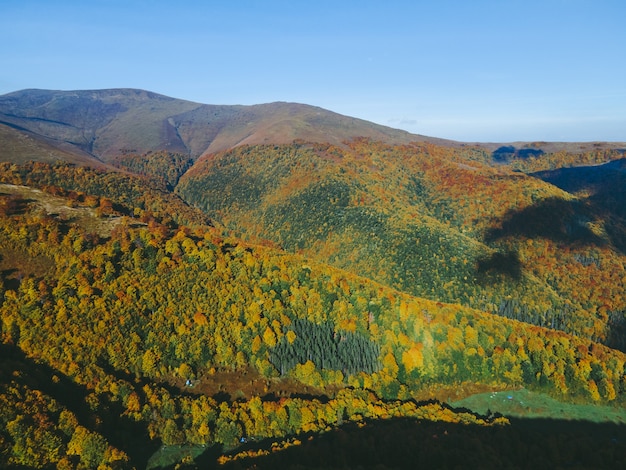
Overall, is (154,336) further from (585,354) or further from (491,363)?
(585,354)

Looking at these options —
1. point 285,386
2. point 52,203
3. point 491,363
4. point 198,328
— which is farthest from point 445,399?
point 52,203

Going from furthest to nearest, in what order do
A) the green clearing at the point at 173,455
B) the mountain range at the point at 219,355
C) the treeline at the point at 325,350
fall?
1. the treeline at the point at 325,350
2. the mountain range at the point at 219,355
3. the green clearing at the point at 173,455

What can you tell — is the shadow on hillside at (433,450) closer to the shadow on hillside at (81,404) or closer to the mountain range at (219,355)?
the mountain range at (219,355)

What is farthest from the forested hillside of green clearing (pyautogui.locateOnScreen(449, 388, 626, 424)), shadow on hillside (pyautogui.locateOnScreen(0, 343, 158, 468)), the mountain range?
green clearing (pyautogui.locateOnScreen(449, 388, 626, 424))

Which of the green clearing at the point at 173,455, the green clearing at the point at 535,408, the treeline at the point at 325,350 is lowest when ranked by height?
the green clearing at the point at 535,408

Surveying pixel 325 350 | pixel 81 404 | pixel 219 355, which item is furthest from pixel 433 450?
pixel 81 404

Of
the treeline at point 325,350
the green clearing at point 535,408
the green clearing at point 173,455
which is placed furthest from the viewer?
the treeline at point 325,350

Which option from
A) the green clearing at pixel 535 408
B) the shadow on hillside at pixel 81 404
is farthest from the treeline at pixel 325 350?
the shadow on hillside at pixel 81 404
